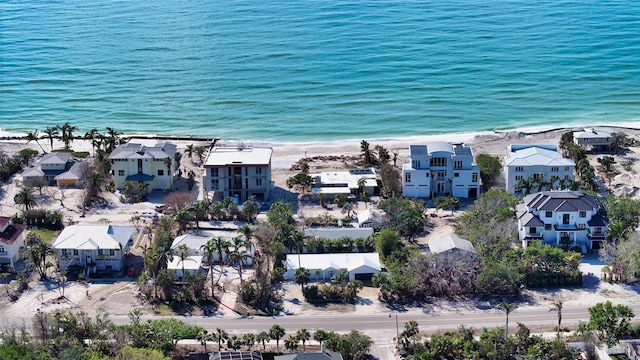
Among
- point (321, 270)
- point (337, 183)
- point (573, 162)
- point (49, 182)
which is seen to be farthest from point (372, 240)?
point (49, 182)

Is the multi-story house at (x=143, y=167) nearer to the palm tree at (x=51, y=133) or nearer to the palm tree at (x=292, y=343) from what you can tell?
the palm tree at (x=51, y=133)

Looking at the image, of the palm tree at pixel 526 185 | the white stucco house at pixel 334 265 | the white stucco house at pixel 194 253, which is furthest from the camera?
the palm tree at pixel 526 185

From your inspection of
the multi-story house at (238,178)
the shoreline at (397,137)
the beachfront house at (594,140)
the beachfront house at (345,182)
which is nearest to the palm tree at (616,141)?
the beachfront house at (594,140)

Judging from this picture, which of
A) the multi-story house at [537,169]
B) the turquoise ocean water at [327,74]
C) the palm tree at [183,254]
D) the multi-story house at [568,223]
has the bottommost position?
the palm tree at [183,254]

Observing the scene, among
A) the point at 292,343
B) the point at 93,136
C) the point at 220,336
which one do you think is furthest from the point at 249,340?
the point at 93,136

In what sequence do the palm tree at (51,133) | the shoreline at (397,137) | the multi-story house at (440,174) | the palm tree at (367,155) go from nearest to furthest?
1. the multi-story house at (440,174)
2. the palm tree at (367,155)
3. the palm tree at (51,133)
4. the shoreline at (397,137)

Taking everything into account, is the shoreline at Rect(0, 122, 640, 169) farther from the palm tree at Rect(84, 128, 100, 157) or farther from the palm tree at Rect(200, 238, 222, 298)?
the palm tree at Rect(200, 238, 222, 298)

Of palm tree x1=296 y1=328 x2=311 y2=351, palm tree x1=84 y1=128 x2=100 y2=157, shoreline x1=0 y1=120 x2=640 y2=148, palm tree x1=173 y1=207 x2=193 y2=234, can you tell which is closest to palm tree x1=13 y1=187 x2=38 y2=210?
palm tree x1=173 y1=207 x2=193 y2=234
